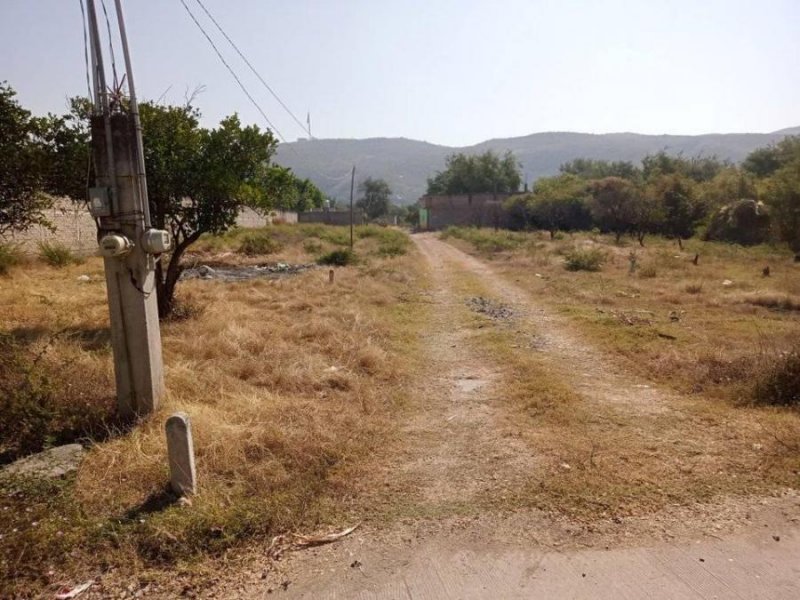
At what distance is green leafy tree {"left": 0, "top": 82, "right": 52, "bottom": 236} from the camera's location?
6.07m

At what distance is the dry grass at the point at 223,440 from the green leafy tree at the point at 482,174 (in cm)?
6240

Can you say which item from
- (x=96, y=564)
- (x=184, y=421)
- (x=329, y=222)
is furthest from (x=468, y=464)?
(x=329, y=222)

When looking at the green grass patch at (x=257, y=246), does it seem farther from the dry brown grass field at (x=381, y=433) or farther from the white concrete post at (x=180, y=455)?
the white concrete post at (x=180, y=455)

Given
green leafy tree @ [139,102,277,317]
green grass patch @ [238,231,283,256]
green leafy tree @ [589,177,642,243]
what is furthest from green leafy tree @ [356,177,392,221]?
green leafy tree @ [139,102,277,317]

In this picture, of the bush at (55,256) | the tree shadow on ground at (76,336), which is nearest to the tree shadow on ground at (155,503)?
the tree shadow on ground at (76,336)

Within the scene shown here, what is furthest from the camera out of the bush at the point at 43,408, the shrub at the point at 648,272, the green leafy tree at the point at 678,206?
the green leafy tree at the point at 678,206

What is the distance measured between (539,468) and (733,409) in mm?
2439

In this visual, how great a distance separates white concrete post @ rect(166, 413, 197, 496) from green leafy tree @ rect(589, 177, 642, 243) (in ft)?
118

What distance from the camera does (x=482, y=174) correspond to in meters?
69.8

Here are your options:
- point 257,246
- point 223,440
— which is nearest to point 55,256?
point 257,246

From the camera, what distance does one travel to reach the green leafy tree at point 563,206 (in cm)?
4384

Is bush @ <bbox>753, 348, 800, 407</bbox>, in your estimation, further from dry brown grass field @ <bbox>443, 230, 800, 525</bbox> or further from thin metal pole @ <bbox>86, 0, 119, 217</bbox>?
thin metal pole @ <bbox>86, 0, 119, 217</bbox>

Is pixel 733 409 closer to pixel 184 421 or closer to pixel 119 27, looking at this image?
pixel 184 421

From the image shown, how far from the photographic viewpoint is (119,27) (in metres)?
4.38
